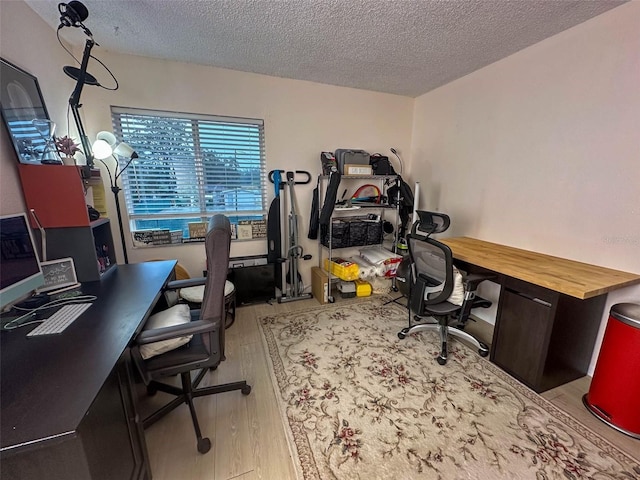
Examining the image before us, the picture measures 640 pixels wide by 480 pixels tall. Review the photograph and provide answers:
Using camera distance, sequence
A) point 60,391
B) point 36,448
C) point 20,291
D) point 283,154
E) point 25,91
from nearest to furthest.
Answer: point 36,448 → point 60,391 → point 20,291 → point 25,91 → point 283,154

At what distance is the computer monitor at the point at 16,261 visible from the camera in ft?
3.64

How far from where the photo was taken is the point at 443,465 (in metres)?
1.32

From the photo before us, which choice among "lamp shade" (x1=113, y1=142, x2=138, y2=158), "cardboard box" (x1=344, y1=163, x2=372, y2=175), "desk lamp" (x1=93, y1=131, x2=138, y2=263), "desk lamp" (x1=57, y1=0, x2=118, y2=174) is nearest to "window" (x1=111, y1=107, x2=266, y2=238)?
"desk lamp" (x1=93, y1=131, x2=138, y2=263)

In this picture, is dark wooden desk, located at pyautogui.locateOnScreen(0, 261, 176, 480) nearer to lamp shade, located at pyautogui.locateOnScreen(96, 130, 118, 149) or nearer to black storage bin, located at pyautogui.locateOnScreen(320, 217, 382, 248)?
lamp shade, located at pyautogui.locateOnScreen(96, 130, 118, 149)

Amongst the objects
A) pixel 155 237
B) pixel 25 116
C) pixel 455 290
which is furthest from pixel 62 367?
pixel 455 290

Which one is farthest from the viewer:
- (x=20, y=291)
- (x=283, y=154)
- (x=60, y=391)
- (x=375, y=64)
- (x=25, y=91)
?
(x=283, y=154)

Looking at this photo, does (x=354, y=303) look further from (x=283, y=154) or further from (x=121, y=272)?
(x=121, y=272)

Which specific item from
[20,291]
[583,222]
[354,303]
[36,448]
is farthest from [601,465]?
[20,291]

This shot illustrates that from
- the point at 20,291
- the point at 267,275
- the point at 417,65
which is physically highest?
the point at 417,65

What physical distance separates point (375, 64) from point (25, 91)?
2.55m

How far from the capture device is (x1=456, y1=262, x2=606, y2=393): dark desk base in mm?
1707

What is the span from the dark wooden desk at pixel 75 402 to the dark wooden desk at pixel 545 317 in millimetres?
2166

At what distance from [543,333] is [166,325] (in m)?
2.28

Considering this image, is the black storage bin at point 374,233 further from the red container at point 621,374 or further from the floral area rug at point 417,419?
the red container at point 621,374
